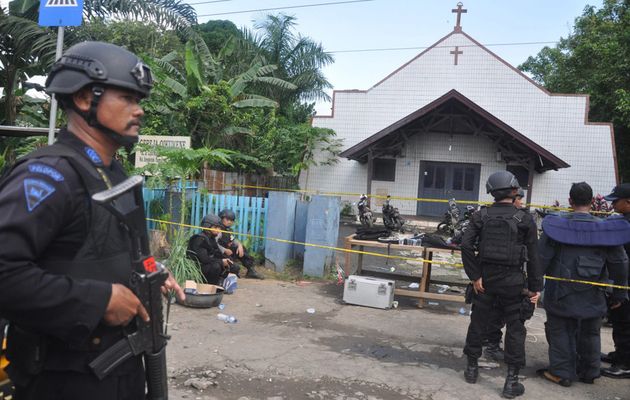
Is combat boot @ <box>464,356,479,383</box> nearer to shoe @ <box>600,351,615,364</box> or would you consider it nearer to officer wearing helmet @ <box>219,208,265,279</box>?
shoe @ <box>600,351,615,364</box>

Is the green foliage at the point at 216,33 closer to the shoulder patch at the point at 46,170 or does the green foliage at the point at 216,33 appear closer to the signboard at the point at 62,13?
the signboard at the point at 62,13

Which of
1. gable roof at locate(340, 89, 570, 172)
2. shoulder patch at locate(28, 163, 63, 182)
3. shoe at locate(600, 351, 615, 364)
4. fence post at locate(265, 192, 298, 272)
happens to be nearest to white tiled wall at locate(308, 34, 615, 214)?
gable roof at locate(340, 89, 570, 172)

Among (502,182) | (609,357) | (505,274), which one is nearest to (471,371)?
(505,274)

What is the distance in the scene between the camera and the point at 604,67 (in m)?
18.7

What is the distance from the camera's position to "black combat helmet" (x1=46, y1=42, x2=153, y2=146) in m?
1.62

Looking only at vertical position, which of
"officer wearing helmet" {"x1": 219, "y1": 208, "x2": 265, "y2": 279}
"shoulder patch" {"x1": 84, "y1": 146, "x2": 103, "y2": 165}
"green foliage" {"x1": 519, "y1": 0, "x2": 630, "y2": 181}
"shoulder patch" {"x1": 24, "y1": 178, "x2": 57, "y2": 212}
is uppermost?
"green foliage" {"x1": 519, "y1": 0, "x2": 630, "y2": 181}

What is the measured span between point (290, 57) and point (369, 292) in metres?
17.2

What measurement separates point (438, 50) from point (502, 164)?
506 cm

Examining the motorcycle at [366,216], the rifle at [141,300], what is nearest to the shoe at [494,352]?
the rifle at [141,300]

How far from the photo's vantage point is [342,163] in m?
18.9

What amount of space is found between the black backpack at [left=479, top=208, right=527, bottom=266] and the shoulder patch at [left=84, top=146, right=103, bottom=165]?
366 centimetres

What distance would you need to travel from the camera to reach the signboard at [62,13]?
397 cm

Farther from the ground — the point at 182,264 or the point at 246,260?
the point at 182,264

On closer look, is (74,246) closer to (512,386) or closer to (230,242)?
(512,386)
